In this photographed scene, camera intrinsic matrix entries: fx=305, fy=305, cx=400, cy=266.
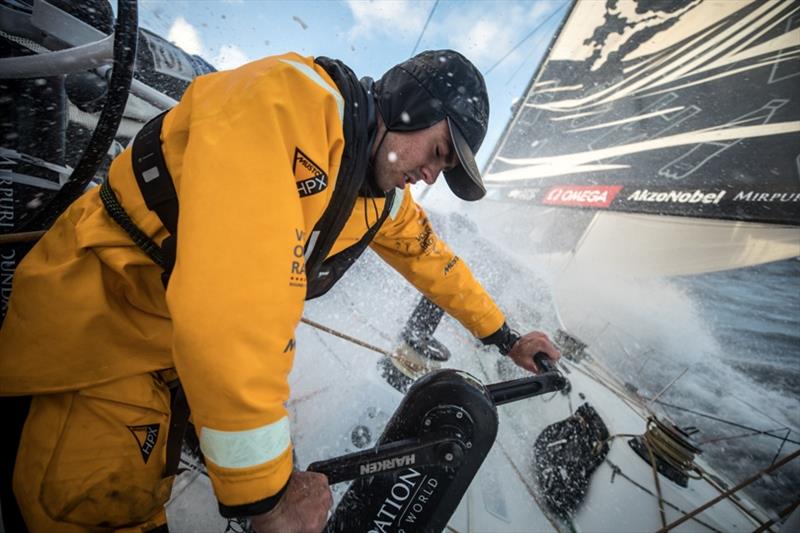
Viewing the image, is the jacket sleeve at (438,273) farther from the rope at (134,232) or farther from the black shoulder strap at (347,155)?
the rope at (134,232)

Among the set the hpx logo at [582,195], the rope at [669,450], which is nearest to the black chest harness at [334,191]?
the rope at [669,450]

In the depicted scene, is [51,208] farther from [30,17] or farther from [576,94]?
[576,94]

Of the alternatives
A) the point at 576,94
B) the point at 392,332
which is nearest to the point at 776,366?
the point at 392,332

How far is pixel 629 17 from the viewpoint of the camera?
29.1 ft

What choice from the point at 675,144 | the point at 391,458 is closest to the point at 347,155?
the point at 391,458

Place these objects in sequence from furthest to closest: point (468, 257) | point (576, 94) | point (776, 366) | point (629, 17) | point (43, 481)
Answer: point (576, 94)
point (629, 17)
point (468, 257)
point (776, 366)
point (43, 481)

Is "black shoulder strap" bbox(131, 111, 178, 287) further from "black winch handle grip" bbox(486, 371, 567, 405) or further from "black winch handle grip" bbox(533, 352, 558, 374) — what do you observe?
"black winch handle grip" bbox(533, 352, 558, 374)

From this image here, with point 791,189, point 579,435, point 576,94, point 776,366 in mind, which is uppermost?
point 576,94

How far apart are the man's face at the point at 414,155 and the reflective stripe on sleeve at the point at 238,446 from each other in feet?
2.90

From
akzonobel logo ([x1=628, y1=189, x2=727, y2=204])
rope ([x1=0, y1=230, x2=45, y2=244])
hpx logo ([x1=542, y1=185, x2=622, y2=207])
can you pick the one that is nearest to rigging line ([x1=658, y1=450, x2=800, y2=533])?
rope ([x1=0, y1=230, x2=45, y2=244])

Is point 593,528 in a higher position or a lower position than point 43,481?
lower

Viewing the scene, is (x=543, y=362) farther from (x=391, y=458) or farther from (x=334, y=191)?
(x=334, y=191)

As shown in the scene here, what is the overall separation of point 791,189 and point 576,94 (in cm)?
843

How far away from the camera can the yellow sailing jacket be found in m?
0.59
